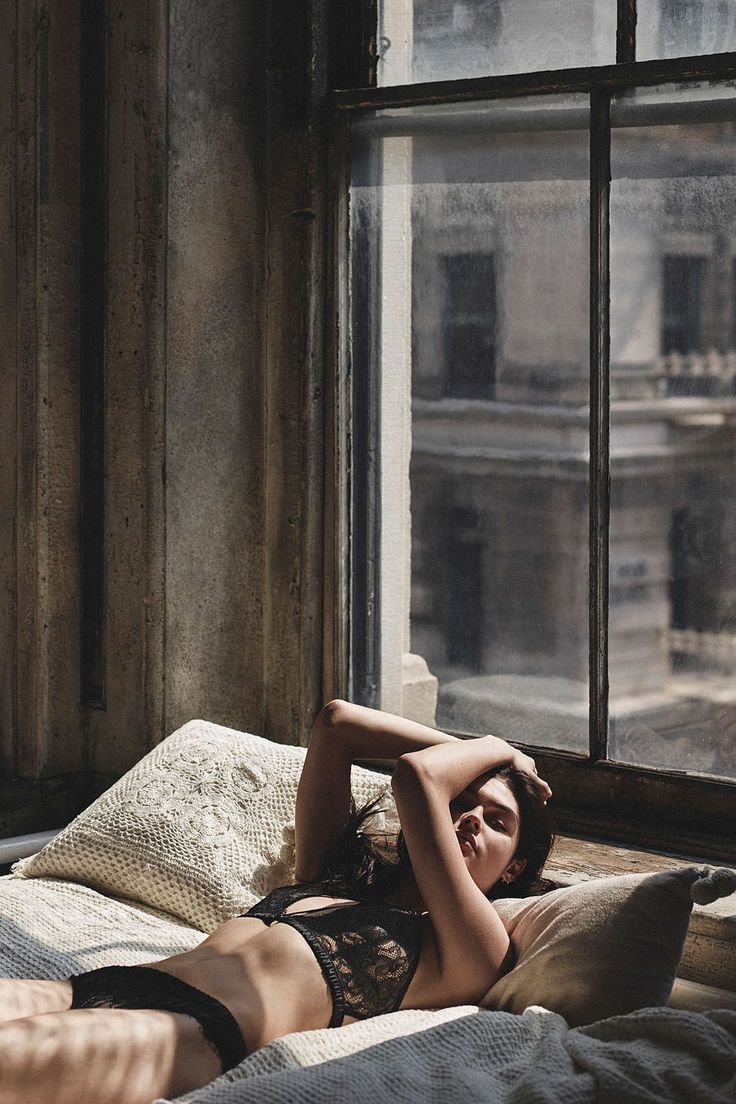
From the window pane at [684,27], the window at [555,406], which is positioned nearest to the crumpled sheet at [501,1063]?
the window at [555,406]

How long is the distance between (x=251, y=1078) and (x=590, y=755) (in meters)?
1.35

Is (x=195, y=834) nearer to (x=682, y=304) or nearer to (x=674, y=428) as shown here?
(x=674, y=428)

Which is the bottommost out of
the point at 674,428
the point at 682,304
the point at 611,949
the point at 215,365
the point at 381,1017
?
the point at 381,1017

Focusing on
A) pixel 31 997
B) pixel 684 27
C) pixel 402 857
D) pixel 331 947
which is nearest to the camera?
pixel 31 997

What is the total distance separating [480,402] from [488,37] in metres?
0.85

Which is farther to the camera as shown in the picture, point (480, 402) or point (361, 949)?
point (480, 402)

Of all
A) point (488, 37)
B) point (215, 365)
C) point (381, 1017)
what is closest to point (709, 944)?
point (381, 1017)

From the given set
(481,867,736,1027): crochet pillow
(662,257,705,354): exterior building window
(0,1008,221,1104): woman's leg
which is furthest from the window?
(0,1008,221,1104): woman's leg

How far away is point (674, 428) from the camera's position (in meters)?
2.70

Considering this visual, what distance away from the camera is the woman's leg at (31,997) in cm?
196

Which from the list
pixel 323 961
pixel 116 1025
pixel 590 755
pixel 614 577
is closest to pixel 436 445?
pixel 614 577

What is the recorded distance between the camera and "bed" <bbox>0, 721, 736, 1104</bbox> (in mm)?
1713

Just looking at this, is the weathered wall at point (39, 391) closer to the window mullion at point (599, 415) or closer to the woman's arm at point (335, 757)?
A: the woman's arm at point (335, 757)

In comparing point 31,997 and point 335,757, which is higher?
point 335,757
